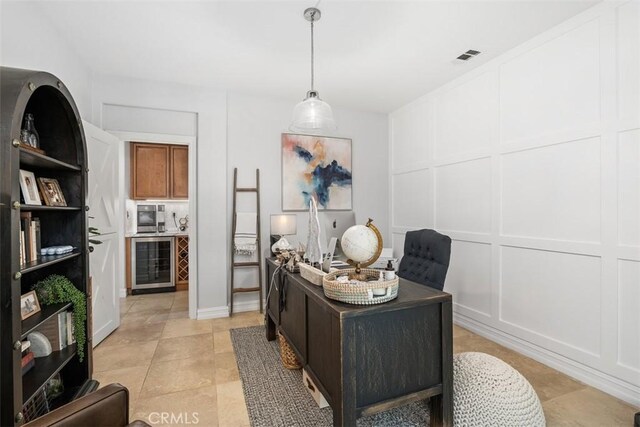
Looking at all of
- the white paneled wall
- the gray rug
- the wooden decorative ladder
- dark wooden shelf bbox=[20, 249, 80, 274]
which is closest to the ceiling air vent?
the white paneled wall

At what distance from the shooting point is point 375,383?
59.9 inches

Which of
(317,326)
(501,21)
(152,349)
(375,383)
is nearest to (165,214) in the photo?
(152,349)

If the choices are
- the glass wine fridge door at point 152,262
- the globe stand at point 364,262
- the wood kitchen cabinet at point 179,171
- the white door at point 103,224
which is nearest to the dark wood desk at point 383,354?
the globe stand at point 364,262

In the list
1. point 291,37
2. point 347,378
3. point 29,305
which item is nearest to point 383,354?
point 347,378

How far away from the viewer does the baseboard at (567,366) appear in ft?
6.83

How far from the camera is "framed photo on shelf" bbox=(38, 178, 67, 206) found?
1757 mm

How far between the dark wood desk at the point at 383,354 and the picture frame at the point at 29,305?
1475 mm

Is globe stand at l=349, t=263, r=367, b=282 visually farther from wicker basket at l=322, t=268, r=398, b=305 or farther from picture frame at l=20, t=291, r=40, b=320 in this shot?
picture frame at l=20, t=291, r=40, b=320

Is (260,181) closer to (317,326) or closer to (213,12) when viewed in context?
(213,12)

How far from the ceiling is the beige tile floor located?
281 cm

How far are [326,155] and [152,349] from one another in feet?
10.2

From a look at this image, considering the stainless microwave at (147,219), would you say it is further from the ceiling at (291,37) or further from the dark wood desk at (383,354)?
the dark wood desk at (383,354)

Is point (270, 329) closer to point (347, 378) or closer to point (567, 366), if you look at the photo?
point (347, 378)

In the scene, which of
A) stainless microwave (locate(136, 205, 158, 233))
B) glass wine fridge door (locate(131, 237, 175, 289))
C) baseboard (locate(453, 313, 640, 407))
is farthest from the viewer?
stainless microwave (locate(136, 205, 158, 233))
